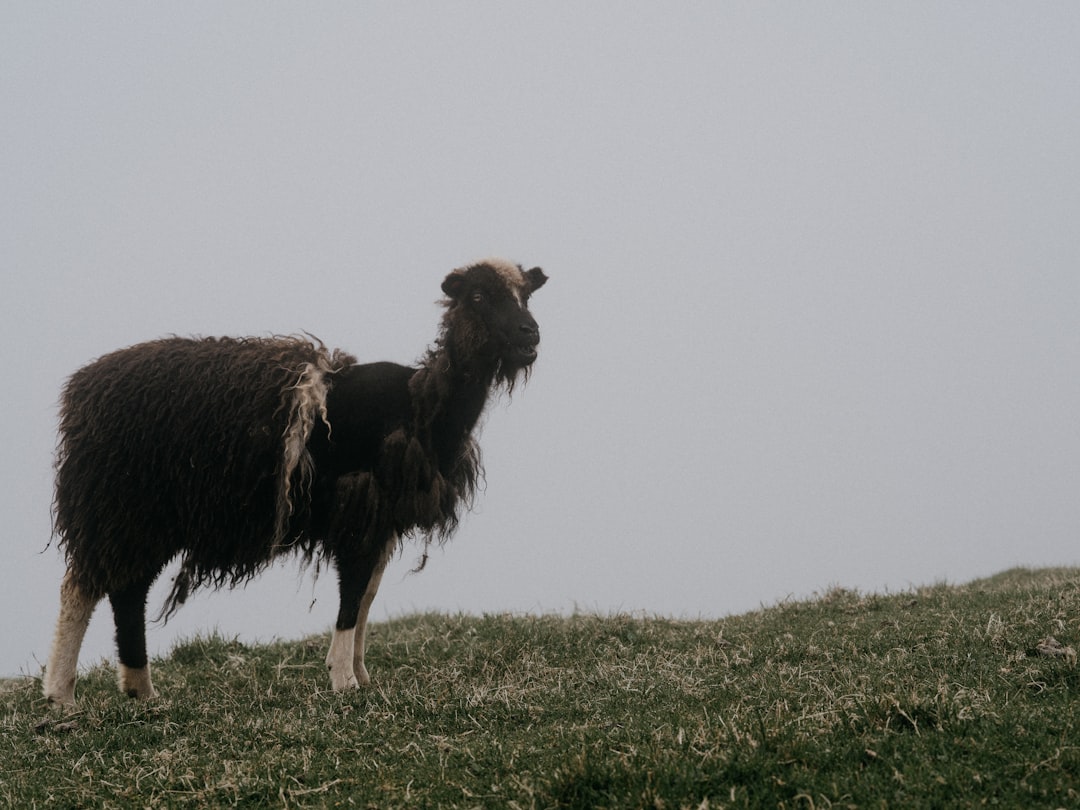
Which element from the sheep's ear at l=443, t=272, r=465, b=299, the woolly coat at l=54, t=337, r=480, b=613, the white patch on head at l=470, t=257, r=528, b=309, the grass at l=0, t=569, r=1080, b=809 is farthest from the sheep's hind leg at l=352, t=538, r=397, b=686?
the white patch on head at l=470, t=257, r=528, b=309

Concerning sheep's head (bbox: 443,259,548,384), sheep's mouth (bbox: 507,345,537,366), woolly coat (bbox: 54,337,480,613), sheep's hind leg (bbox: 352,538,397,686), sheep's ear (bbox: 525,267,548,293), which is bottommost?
sheep's hind leg (bbox: 352,538,397,686)

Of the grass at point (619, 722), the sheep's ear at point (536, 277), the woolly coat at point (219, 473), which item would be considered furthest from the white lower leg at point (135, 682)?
the sheep's ear at point (536, 277)

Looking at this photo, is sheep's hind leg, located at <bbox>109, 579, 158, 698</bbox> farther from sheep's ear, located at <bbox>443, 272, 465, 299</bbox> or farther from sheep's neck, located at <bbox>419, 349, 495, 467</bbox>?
sheep's ear, located at <bbox>443, 272, 465, 299</bbox>

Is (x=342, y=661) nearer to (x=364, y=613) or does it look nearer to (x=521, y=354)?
(x=364, y=613)

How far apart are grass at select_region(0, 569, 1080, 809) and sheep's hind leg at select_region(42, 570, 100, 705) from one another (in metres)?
0.23

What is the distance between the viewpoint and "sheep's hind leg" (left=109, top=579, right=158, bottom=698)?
9.22 metres

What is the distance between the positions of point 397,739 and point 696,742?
2033 mm

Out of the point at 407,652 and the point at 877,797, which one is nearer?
the point at 877,797

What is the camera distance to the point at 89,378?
9258mm

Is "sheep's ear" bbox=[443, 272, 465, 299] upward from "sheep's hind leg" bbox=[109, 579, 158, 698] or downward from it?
upward

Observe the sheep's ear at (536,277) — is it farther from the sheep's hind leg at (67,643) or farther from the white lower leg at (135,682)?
the white lower leg at (135,682)

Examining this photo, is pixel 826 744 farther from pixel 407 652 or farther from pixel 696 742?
pixel 407 652

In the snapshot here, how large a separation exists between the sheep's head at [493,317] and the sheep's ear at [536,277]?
0.59m

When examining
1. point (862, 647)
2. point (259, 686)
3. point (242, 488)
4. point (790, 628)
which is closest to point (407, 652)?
point (259, 686)
